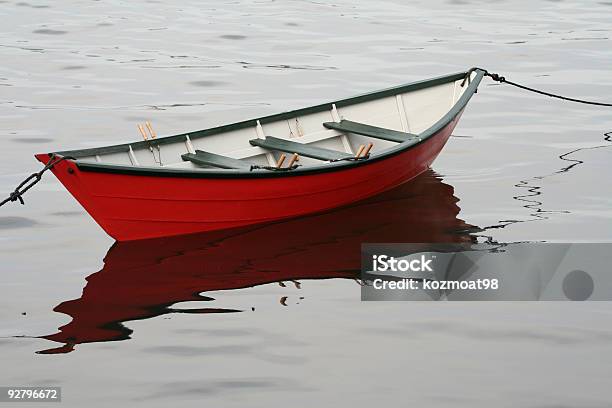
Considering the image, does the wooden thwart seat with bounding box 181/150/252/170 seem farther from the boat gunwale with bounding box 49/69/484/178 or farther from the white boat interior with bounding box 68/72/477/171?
the boat gunwale with bounding box 49/69/484/178

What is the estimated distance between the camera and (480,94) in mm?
21078

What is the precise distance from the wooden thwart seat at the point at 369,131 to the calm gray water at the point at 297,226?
76 centimetres

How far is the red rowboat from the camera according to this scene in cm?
1236

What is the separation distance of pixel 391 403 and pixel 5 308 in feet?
13.6

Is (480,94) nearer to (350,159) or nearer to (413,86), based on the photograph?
(413,86)

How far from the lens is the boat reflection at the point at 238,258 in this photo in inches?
434

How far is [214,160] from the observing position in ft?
45.0

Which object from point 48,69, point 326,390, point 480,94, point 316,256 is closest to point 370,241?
point 316,256

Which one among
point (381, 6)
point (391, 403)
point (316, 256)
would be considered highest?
point (381, 6)

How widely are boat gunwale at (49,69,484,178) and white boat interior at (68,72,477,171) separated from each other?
0.06 ft

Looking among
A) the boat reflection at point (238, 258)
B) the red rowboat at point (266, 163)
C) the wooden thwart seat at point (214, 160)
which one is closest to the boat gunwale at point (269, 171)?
the red rowboat at point (266, 163)

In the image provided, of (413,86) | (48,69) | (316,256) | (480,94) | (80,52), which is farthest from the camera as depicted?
(80,52)

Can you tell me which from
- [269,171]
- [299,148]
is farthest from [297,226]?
[299,148]

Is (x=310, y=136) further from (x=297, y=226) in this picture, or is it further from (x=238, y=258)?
(x=238, y=258)
